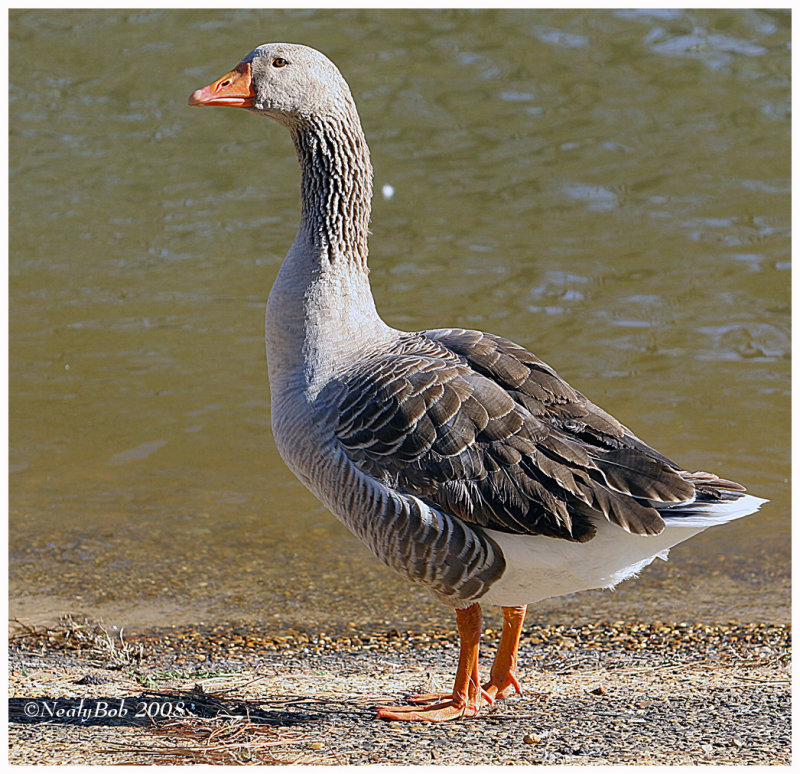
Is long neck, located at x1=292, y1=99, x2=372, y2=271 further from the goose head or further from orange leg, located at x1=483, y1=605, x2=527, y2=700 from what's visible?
orange leg, located at x1=483, y1=605, x2=527, y2=700

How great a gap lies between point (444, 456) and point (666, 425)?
5.51 metres

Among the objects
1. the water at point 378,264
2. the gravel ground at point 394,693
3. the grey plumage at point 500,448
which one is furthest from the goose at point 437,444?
the water at point 378,264

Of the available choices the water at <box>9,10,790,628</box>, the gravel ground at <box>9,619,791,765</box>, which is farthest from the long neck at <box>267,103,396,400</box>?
the water at <box>9,10,790,628</box>

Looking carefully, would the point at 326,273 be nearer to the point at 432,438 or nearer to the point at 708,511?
the point at 432,438

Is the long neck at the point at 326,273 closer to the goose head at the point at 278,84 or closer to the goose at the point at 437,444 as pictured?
the goose at the point at 437,444

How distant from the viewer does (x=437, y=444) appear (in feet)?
14.7

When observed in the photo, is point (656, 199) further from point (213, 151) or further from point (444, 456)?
point (444, 456)

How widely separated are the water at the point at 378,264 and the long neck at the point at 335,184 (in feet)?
8.84

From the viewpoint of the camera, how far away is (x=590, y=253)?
13.0m

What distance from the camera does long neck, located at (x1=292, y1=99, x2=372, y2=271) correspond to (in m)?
5.00

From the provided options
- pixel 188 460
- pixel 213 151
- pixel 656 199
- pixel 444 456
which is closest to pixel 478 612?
pixel 444 456

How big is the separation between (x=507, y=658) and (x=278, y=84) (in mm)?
2825

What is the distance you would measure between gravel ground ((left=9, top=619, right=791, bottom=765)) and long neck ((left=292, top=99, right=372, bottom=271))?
6.84 feet

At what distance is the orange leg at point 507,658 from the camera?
4.91 meters
